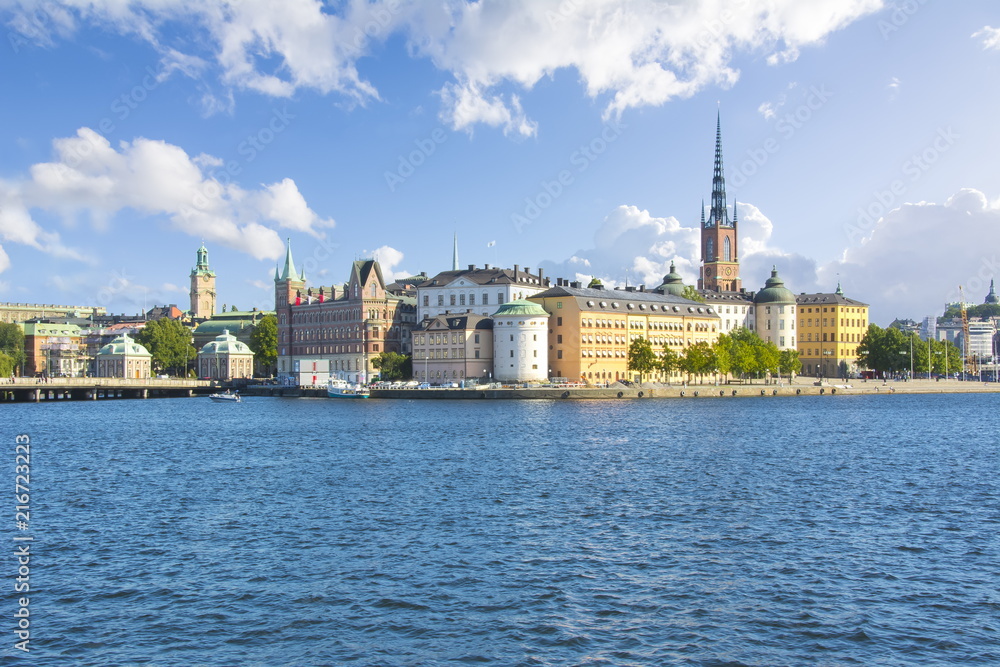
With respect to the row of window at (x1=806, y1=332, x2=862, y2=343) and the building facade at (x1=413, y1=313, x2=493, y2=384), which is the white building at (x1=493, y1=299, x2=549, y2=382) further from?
the row of window at (x1=806, y1=332, x2=862, y2=343)

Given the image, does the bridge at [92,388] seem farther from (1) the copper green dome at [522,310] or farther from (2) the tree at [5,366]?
(1) the copper green dome at [522,310]

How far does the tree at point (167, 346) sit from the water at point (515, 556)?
411 ft

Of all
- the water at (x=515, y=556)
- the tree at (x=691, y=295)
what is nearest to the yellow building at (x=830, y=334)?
the tree at (x=691, y=295)

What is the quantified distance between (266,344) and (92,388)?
4490cm

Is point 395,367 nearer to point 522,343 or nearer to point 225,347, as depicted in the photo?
point 522,343

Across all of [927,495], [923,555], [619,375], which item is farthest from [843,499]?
[619,375]

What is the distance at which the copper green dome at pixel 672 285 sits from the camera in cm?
16850

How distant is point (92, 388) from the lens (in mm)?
125938

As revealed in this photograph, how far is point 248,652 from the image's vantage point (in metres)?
18.9

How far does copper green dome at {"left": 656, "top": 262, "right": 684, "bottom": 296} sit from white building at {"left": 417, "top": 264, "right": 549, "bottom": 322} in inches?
1163

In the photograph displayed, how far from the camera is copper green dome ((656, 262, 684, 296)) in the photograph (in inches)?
6634

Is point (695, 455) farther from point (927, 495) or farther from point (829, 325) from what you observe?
point (829, 325)

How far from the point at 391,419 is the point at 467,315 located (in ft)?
165

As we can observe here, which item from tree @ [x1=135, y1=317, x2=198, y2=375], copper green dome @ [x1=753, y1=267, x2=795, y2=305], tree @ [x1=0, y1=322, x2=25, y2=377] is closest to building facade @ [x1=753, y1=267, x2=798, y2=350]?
copper green dome @ [x1=753, y1=267, x2=795, y2=305]
